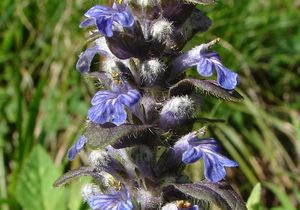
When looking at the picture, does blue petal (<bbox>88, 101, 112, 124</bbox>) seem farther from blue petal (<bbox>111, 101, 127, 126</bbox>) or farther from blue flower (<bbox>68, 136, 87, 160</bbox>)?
blue flower (<bbox>68, 136, 87, 160</bbox>)

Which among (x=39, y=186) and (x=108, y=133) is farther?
(x=39, y=186)

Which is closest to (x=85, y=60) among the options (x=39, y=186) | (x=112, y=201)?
(x=112, y=201)

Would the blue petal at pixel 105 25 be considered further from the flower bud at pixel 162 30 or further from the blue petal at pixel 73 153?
the blue petal at pixel 73 153

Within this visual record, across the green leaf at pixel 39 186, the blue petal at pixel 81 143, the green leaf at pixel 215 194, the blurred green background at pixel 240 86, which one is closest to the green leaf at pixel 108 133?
the blue petal at pixel 81 143

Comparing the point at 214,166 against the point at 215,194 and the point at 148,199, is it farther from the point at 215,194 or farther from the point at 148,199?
the point at 148,199

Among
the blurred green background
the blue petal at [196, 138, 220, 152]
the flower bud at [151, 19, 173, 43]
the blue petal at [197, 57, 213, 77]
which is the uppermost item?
the flower bud at [151, 19, 173, 43]

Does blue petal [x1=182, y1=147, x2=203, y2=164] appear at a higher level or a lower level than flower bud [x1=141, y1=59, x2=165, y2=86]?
lower


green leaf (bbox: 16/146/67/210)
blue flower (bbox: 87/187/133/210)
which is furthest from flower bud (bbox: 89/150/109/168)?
green leaf (bbox: 16/146/67/210)
